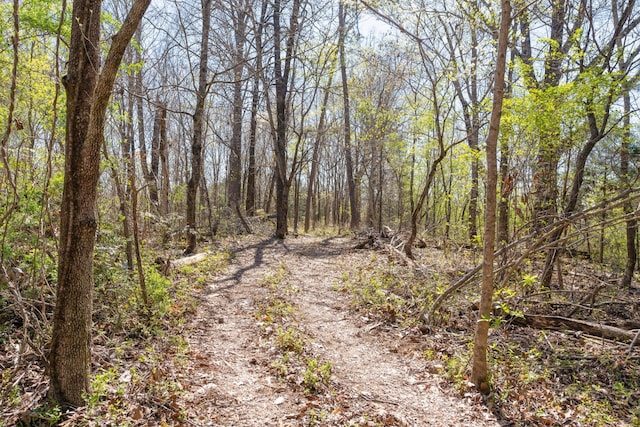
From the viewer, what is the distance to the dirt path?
336 centimetres

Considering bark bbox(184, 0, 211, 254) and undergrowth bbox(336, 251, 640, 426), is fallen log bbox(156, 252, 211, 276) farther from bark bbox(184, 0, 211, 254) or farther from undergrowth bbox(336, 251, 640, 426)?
undergrowth bbox(336, 251, 640, 426)

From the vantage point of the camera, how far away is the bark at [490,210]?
3.39m

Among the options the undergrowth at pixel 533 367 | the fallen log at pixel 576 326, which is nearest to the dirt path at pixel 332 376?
the undergrowth at pixel 533 367

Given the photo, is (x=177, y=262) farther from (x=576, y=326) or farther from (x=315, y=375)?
(x=576, y=326)

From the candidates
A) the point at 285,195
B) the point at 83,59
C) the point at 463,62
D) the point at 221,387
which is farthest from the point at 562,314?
the point at 285,195

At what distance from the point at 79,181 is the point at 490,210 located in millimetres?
3531

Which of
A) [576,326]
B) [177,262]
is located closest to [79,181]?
[177,262]

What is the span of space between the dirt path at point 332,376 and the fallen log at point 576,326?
5.16 ft

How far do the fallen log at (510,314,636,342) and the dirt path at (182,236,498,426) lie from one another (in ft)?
5.16

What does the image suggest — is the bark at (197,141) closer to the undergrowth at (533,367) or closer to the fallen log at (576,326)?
the undergrowth at (533,367)

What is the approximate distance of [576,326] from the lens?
5.20 m

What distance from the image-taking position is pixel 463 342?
4.96 meters

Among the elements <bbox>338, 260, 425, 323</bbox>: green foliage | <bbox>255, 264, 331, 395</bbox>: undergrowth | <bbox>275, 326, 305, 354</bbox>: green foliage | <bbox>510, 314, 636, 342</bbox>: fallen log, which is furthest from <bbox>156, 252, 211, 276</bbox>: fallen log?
<bbox>510, 314, 636, 342</bbox>: fallen log

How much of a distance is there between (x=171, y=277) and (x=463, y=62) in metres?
7.91
